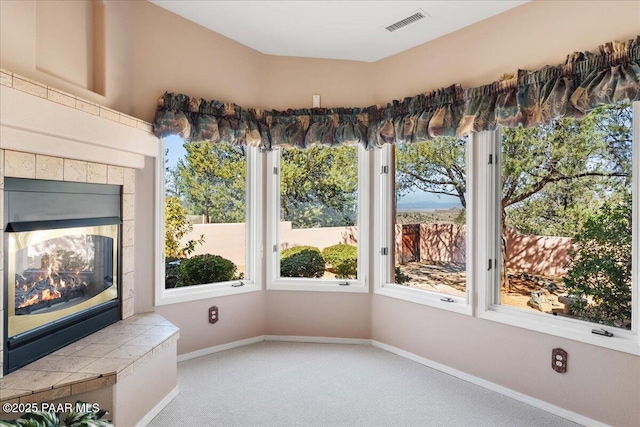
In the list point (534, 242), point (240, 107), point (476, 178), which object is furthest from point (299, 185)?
point (534, 242)

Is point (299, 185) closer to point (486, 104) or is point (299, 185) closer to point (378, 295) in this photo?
point (378, 295)

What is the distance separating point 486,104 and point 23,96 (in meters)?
2.76

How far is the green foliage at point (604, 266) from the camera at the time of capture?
2.40 metres

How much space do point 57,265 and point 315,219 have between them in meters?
2.15

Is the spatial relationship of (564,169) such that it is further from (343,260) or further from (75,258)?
(75,258)

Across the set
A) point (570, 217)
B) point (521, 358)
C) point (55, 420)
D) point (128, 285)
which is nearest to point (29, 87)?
point (128, 285)

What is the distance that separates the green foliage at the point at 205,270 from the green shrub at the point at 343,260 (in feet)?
2.96

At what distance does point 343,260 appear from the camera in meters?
3.87

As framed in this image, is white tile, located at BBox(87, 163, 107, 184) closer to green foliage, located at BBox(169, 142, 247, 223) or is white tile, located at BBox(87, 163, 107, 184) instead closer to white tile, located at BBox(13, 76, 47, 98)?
white tile, located at BBox(13, 76, 47, 98)

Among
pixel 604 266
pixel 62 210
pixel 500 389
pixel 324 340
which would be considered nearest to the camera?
pixel 62 210

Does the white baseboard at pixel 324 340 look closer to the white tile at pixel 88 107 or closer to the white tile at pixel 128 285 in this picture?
the white tile at pixel 128 285

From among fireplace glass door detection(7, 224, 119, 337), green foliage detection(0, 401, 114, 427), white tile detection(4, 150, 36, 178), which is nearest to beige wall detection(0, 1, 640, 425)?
fireplace glass door detection(7, 224, 119, 337)

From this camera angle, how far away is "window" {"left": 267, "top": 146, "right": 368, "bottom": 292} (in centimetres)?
381

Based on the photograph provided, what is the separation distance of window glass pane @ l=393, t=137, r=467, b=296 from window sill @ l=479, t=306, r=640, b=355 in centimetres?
41
